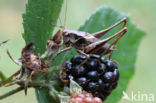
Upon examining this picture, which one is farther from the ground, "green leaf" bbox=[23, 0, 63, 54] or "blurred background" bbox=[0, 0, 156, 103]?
Answer: "green leaf" bbox=[23, 0, 63, 54]

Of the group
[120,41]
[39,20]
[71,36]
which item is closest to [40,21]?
[39,20]

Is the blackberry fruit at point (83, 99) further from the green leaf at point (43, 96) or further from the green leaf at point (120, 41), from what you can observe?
Result: the green leaf at point (120, 41)

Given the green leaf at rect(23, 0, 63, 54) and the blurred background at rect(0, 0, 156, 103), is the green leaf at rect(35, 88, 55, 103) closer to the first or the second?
the green leaf at rect(23, 0, 63, 54)

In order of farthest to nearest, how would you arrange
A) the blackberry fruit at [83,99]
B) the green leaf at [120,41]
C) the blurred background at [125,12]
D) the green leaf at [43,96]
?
1. the blurred background at [125,12]
2. the green leaf at [120,41]
3. the green leaf at [43,96]
4. the blackberry fruit at [83,99]

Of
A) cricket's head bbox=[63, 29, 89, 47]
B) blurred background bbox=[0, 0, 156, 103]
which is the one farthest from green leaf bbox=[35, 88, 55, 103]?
blurred background bbox=[0, 0, 156, 103]

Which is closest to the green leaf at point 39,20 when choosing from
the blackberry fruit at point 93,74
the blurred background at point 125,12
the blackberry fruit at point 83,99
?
the blackberry fruit at point 93,74

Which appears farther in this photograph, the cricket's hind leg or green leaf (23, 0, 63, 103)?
the cricket's hind leg

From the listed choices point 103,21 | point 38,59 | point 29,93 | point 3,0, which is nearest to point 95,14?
point 103,21
